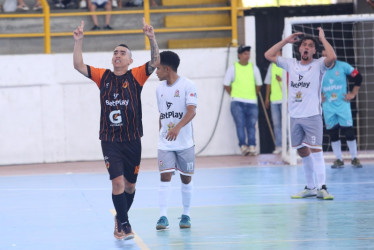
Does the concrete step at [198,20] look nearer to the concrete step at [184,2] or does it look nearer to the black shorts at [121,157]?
the concrete step at [184,2]

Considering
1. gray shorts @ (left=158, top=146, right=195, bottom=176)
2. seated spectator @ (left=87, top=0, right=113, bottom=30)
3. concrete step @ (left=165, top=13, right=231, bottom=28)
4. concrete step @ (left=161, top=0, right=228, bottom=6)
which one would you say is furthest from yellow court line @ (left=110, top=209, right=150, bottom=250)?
concrete step @ (left=161, top=0, right=228, bottom=6)

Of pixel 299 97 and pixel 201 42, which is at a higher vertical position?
pixel 201 42

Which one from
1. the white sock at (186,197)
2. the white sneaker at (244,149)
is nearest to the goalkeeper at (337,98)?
the white sneaker at (244,149)

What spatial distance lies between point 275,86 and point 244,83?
0.76m

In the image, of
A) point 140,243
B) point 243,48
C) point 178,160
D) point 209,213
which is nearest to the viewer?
point 140,243

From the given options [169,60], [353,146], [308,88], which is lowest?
[353,146]

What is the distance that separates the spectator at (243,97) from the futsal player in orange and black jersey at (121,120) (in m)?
9.93

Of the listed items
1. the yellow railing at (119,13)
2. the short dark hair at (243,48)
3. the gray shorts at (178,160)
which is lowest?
the gray shorts at (178,160)

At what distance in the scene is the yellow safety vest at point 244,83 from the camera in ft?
61.5

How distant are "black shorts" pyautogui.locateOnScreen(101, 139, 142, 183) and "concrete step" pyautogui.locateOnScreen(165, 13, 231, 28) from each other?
11858mm

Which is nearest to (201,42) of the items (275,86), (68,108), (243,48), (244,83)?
(243,48)

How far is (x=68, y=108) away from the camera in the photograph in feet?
62.2

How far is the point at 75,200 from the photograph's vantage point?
1232 cm

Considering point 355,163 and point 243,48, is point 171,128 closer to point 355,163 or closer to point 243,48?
point 355,163
